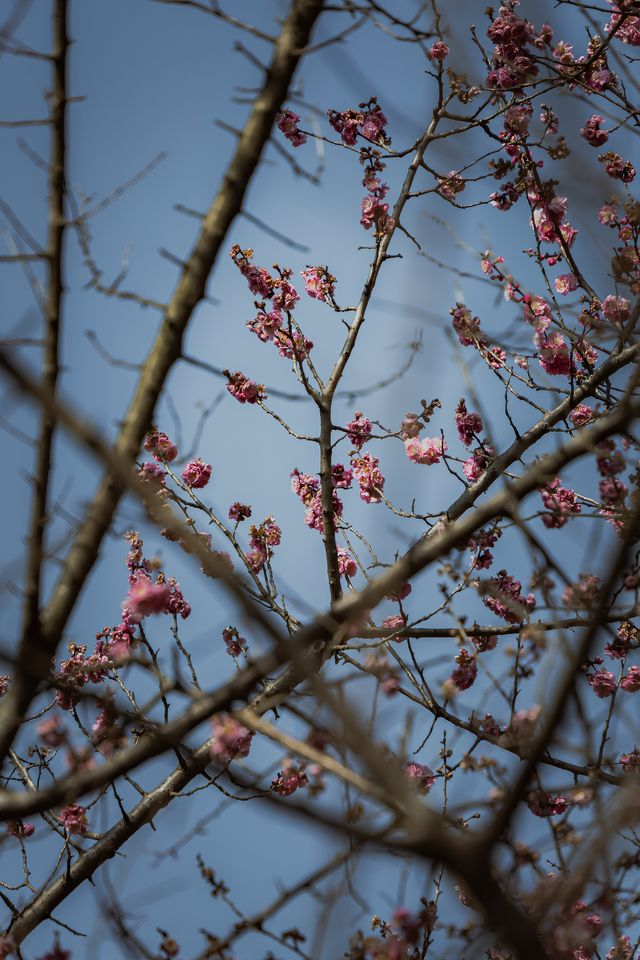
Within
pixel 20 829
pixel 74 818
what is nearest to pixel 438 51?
pixel 74 818

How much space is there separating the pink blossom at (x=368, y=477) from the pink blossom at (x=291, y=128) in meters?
2.46

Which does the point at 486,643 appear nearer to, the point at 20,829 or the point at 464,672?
the point at 464,672

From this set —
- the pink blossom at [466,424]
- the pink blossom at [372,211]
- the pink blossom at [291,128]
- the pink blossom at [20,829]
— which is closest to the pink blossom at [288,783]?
the pink blossom at [20,829]

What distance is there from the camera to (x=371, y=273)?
485cm

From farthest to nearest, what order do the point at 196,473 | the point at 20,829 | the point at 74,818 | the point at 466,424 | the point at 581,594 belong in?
the point at 196,473 < the point at 466,424 < the point at 20,829 < the point at 74,818 < the point at 581,594

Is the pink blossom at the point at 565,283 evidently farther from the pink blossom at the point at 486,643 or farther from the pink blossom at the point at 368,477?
the pink blossom at the point at 486,643

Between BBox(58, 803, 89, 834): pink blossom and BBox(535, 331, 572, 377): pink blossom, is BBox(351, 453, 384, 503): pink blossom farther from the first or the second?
BBox(58, 803, 89, 834): pink blossom

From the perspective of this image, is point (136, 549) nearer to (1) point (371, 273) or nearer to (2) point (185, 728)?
(1) point (371, 273)

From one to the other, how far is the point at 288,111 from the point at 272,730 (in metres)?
4.98

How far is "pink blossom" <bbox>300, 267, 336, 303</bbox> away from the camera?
5.43 meters

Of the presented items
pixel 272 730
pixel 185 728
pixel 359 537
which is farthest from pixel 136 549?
pixel 272 730

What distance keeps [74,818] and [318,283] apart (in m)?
3.95

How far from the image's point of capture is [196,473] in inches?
228

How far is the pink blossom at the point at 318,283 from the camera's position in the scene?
5426mm
